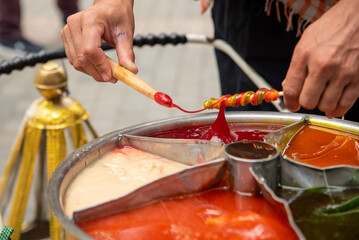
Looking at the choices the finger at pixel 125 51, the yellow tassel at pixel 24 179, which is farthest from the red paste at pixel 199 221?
the yellow tassel at pixel 24 179

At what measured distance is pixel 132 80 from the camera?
1245 mm

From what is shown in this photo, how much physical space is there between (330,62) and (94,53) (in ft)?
2.03

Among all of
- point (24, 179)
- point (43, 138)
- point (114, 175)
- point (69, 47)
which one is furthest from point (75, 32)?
point (24, 179)

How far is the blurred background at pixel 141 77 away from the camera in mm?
4016

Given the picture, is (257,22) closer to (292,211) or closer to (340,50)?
(340,50)

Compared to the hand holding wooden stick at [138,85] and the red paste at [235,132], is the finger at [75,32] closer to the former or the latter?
the hand holding wooden stick at [138,85]

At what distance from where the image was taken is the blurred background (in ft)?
13.2

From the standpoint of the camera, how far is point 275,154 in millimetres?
1061

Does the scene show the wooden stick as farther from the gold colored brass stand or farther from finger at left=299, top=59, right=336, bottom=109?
the gold colored brass stand

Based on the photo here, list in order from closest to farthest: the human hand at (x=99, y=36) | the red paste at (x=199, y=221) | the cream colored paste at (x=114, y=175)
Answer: the red paste at (x=199, y=221) < the cream colored paste at (x=114, y=175) < the human hand at (x=99, y=36)

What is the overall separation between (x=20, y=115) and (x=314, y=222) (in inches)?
137

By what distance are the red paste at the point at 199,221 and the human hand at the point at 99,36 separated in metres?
0.45

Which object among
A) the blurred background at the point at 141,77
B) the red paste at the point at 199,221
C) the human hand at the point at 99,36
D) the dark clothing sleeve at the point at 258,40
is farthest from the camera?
the blurred background at the point at 141,77

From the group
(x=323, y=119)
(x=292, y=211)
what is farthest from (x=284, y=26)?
(x=292, y=211)
